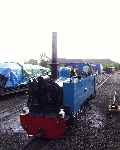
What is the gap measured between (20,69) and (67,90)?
45.1ft

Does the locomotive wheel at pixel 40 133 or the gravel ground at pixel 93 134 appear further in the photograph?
the locomotive wheel at pixel 40 133

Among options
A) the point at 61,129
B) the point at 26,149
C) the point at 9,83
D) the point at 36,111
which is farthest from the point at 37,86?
the point at 9,83

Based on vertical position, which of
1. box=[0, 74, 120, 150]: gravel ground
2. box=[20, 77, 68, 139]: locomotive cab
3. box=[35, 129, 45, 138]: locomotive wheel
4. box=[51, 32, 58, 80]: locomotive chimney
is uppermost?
box=[51, 32, 58, 80]: locomotive chimney

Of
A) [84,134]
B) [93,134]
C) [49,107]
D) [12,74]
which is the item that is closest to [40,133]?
[49,107]

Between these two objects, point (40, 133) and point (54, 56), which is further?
point (54, 56)

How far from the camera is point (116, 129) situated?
12742 millimetres

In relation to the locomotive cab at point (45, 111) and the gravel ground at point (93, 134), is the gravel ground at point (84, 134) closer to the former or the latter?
the gravel ground at point (93, 134)

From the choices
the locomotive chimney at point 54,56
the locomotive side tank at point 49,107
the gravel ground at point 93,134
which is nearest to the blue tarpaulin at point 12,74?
the gravel ground at point 93,134

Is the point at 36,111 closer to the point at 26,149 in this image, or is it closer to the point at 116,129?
the point at 26,149

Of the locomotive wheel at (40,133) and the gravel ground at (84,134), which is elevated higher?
the locomotive wheel at (40,133)

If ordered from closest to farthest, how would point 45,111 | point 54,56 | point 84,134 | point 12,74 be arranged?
point 54,56
point 45,111
point 84,134
point 12,74

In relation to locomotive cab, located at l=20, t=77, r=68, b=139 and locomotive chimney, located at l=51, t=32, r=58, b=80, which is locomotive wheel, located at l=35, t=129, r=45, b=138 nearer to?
locomotive cab, located at l=20, t=77, r=68, b=139

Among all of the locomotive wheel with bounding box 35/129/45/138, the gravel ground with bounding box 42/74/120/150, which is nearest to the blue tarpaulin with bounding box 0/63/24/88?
the gravel ground with bounding box 42/74/120/150

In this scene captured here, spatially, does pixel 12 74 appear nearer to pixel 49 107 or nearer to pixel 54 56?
pixel 49 107
